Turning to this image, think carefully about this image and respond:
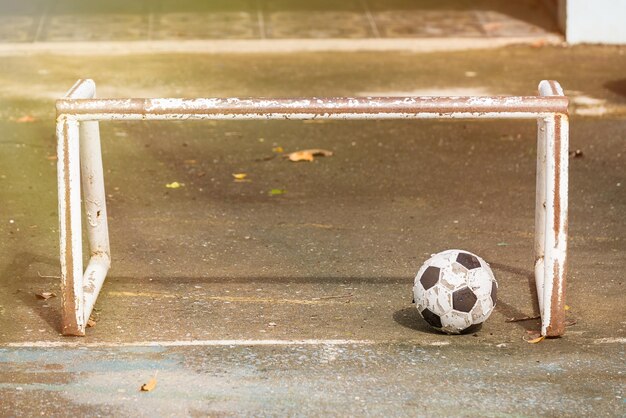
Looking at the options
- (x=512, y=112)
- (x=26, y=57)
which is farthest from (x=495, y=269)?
(x=26, y=57)

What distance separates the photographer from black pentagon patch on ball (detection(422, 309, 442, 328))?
5.11 m

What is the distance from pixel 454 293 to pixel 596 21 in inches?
293

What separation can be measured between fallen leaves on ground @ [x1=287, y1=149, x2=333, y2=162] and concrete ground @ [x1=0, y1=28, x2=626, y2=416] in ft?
0.24

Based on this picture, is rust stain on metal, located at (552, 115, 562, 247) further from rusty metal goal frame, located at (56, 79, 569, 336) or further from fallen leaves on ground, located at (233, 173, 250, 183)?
fallen leaves on ground, located at (233, 173, 250, 183)

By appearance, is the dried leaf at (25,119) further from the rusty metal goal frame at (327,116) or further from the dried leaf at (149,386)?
the dried leaf at (149,386)

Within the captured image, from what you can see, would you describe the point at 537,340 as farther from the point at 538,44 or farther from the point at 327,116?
the point at 538,44

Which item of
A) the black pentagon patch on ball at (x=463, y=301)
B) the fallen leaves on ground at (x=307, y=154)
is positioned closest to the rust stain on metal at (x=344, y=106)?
the black pentagon patch on ball at (x=463, y=301)

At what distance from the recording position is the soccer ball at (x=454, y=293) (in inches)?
199

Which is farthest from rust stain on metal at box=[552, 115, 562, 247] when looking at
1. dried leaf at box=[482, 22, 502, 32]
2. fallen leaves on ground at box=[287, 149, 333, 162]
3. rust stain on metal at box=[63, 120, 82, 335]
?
dried leaf at box=[482, 22, 502, 32]

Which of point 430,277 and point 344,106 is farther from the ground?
→ point 344,106

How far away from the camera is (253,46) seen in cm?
1159

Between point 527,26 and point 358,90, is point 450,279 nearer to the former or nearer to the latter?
point 358,90

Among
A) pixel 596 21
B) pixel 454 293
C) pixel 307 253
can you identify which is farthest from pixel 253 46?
pixel 454 293

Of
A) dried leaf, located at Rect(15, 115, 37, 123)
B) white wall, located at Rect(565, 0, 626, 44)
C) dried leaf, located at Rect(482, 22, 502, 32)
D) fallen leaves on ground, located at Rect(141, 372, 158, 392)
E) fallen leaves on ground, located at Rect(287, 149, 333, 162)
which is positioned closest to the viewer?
fallen leaves on ground, located at Rect(141, 372, 158, 392)
